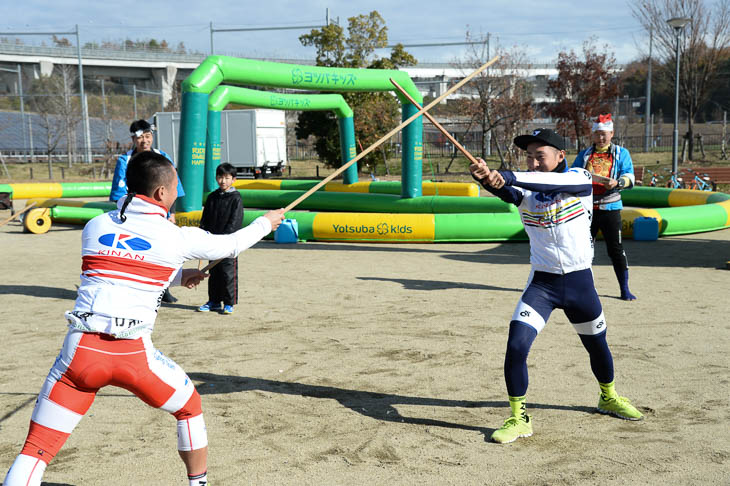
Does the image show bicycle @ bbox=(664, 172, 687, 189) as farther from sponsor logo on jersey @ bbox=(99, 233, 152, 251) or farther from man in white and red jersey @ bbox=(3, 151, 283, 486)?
sponsor logo on jersey @ bbox=(99, 233, 152, 251)

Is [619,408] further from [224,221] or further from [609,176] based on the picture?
[224,221]

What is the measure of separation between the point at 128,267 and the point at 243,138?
1208 inches

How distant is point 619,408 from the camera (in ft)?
14.2

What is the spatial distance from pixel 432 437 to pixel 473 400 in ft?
2.31

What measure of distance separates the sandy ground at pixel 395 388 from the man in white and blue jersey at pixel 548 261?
0.35 metres

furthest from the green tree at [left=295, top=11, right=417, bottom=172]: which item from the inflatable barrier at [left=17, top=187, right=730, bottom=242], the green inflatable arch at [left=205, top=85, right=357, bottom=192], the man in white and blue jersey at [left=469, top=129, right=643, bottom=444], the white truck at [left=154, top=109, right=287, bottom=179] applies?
the man in white and blue jersey at [left=469, top=129, right=643, bottom=444]

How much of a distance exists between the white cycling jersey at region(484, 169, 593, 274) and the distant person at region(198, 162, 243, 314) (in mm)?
3821

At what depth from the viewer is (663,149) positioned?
137 ft

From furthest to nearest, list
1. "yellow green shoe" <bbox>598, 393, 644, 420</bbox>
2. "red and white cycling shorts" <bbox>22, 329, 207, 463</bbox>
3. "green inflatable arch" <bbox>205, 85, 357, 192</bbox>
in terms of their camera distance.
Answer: "green inflatable arch" <bbox>205, 85, 357, 192</bbox>
"yellow green shoe" <bbox>598, 393, 644, 420</bbox>
"red and white cycling shorts" <bbox>22, 329, 207, 463</bbox>

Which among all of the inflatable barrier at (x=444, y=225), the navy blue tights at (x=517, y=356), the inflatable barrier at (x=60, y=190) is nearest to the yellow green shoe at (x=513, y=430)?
the navy blue tights at (x=517, y=356)

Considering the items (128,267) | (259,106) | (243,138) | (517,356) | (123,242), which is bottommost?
(517,356)

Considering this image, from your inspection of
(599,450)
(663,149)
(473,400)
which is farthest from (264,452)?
(663,149)

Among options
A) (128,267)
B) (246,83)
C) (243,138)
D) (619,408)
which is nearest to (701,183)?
(246,83)

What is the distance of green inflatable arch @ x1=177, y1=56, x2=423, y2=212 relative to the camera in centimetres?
1348
